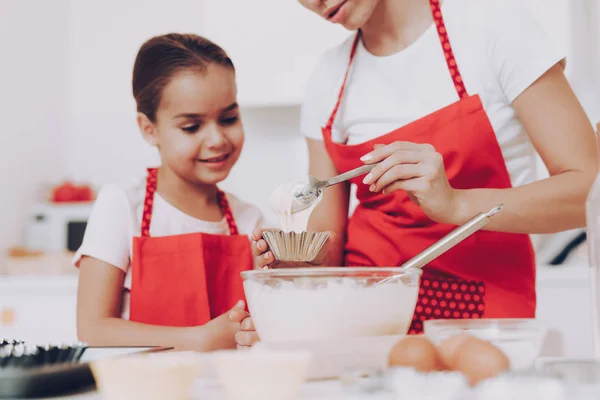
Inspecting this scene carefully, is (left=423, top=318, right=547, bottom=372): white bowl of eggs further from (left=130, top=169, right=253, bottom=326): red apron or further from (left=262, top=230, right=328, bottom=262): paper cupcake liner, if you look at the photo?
(left=130, top=169, right=253, bottom=326): red apron

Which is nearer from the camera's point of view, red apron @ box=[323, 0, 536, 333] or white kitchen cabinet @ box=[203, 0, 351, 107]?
red apron @ box=[323, 0, 536, 333]

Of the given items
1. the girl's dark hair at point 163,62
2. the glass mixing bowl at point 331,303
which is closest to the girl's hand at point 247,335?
the glass mixing bowl at point 331,303

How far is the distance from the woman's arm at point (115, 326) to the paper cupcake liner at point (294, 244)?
25cm

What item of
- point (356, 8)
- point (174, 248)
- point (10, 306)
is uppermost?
point (356, 8)

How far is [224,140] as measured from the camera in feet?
4.80

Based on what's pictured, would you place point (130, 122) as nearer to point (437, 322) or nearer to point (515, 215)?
point (515, 215)

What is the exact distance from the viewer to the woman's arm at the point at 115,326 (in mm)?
1181

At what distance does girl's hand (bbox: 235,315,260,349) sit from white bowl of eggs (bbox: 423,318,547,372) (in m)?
0.28

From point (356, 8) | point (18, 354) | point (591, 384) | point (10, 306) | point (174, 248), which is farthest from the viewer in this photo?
point (10, 306)

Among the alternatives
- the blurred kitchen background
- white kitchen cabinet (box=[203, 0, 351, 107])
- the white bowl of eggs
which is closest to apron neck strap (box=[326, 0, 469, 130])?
the white bowl of eggs

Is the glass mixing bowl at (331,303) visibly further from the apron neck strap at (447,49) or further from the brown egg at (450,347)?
the apron neck strap at (447,49)

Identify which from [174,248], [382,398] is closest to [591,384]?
[382,398]

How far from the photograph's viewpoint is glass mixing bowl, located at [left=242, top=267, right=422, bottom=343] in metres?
0.71

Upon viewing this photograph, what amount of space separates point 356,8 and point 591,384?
2.87ft
